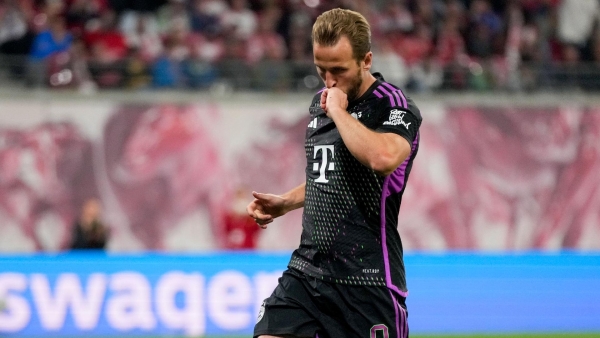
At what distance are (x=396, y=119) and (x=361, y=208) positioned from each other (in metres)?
0.43

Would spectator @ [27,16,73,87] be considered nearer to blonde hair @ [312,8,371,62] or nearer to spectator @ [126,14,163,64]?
spectator @ [126,14,163,64]

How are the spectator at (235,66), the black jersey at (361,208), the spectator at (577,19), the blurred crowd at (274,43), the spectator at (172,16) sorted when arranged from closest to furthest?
the black jersey at (361,208) < the blurred crowd at (274,43) < the spectator at (235,66) < the spectator at (172,16) < the spectator at (577,19)

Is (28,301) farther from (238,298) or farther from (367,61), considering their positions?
(367,61)

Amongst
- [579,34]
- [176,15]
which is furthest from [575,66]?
[176,15]

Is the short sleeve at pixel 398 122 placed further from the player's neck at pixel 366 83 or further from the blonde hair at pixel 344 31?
the blonde hair at pixel 344 31

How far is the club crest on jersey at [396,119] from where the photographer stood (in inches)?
165

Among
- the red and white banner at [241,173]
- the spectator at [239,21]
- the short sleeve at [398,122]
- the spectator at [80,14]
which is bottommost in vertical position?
the short sleeve at [398,122]

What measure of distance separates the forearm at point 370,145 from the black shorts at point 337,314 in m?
0.60

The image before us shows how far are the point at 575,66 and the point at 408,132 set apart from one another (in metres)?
11.8

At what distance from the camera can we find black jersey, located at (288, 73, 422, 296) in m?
4.26

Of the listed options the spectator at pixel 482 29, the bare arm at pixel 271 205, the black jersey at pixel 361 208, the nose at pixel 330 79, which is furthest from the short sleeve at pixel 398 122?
the spectator at pixel 482 29

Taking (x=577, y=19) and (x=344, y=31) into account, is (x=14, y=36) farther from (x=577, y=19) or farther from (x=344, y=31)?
(x=344, y=31)

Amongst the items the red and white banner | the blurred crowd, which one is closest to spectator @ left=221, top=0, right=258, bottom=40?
the blurred crowd

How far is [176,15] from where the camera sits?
45.9 feet
